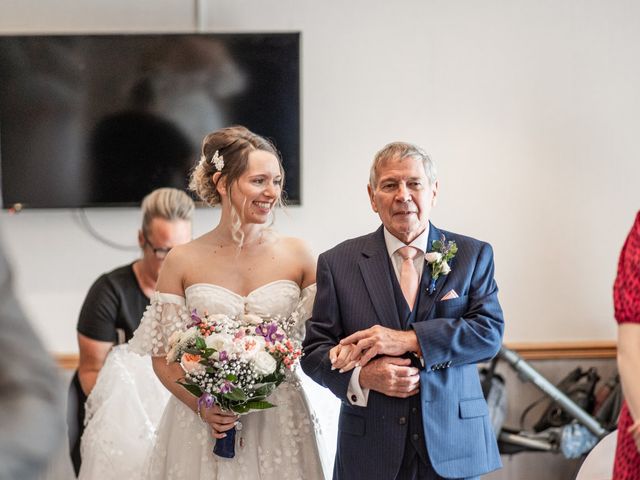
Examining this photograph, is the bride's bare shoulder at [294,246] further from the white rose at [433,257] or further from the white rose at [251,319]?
the white rose at [433,257]

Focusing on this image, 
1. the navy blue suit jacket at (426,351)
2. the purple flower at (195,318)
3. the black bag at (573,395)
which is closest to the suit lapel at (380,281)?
the navy blue suit jacket at (426,351)

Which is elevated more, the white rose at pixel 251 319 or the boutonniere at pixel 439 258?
the boutonniere at pixel 439 258

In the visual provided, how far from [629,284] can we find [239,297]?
1.39 metres

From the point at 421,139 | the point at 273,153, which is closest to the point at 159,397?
the point at 273,153

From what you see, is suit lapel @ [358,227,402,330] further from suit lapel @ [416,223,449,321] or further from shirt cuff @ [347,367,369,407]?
shirt cuff @ [347,367,369,407]

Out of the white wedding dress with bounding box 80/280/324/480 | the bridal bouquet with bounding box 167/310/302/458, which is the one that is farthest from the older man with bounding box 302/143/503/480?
the white wedding dress with bounding box 80/280/324/480

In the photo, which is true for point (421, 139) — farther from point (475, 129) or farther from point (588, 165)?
point (588, 165)

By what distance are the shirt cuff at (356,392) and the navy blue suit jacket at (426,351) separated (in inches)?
0.6

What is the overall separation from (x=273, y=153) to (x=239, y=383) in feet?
2.76

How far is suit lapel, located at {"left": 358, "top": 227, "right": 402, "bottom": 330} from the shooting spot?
304cm

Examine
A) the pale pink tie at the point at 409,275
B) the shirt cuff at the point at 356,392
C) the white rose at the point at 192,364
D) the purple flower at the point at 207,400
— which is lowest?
the purple flower at the point at 207,400

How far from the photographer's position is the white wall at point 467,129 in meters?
5.40

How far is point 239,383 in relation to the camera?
119 inches

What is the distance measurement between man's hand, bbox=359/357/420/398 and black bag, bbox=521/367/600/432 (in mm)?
2572
